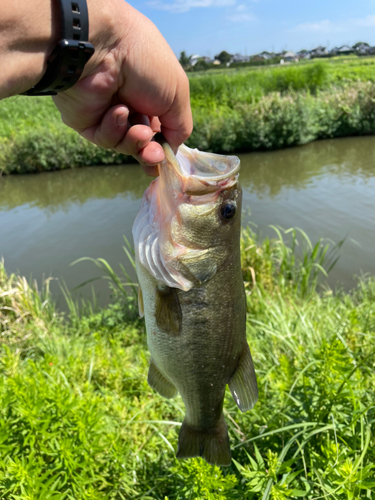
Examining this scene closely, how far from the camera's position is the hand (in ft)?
4.79

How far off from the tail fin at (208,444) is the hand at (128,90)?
1346mm

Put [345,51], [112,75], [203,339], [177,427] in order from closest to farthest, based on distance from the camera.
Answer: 1. [112,75]
2. [203,339]
3. [177,427]
4. [345,51]

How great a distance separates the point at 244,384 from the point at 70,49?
1.63 metres

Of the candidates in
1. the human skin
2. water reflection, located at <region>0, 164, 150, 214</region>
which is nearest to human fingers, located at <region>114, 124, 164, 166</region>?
the human skin

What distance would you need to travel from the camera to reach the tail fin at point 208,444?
1.75 meters

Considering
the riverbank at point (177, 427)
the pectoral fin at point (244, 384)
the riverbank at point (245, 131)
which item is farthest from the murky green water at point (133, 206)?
the pectoral fin at point (244, 384)

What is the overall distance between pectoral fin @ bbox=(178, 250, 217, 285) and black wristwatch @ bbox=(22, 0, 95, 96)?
0.88 meters

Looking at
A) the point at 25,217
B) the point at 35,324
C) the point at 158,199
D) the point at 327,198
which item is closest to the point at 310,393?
the point at 158,199

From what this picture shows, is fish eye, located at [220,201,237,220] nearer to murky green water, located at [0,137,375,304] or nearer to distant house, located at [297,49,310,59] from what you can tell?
murky green water, located at [0,137,375,304]

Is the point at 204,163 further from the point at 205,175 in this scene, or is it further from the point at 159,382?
the point at 159,382

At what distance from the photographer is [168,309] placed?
63.4 inches

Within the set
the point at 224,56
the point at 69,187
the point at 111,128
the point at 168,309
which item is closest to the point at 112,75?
the point at 111,128

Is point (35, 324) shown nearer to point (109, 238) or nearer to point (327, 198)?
point (109, 238)

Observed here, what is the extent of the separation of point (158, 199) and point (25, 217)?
12.3 metres
